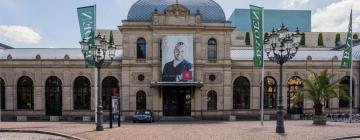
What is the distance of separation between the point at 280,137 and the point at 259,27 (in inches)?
561

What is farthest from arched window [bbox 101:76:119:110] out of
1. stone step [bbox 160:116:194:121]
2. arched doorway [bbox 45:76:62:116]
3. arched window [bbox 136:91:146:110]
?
stone step [bbox 160:116:194:121]

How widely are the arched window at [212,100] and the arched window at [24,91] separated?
19494 mm

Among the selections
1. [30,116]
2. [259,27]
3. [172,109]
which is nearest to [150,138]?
[259,27]

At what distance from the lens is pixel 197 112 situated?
4566 cm

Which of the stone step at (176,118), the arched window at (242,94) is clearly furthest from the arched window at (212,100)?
the stone step at (176,118)

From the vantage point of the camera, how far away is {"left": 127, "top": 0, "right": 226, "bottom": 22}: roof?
46.2 meters

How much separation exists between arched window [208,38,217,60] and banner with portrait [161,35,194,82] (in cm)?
248

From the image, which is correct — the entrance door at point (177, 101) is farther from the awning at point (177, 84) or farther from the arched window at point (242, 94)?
the arched window at point (242, 94)

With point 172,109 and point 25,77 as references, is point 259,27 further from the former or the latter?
point 25,77

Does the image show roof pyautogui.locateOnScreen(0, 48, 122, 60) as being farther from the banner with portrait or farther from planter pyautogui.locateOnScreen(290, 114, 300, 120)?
planter pyautogui.locateOnScreen(290, 114, 300, 120)

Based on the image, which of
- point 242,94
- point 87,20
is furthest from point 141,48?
point 87,20

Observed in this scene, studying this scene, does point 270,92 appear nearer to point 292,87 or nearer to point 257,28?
point 292,87

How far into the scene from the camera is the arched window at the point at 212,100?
1823 inches

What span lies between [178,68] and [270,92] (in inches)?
456
